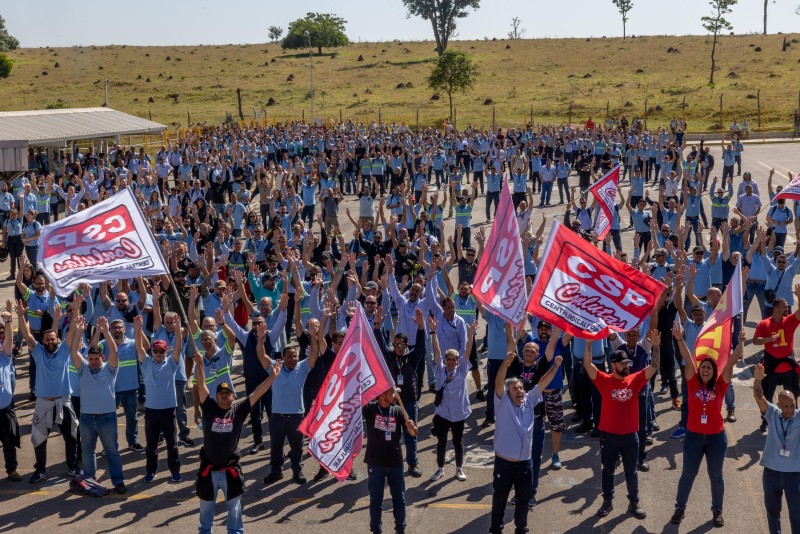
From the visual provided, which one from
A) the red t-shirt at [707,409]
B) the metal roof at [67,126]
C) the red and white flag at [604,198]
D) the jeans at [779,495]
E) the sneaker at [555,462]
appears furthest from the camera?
the metal roof at [67,126]

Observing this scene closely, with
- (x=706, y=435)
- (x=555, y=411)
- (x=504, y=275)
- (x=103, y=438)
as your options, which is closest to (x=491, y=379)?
(x=555, y=411)

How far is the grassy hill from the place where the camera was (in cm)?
6869

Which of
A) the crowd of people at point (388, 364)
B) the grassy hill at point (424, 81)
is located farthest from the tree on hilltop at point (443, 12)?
the crowd of people at point (388, 364)

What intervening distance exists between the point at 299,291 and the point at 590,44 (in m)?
93.4

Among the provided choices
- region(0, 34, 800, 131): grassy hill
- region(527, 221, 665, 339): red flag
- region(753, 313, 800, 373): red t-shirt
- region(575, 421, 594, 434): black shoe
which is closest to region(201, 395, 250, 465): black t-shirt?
region(527, 221, 665, 339): red flag

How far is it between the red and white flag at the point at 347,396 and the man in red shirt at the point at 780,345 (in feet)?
17.3

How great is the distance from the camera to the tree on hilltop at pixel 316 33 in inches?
4311

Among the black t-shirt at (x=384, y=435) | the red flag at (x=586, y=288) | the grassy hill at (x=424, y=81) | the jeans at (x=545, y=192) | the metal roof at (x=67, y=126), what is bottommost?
the black t-shirt at (x=384, y=435)

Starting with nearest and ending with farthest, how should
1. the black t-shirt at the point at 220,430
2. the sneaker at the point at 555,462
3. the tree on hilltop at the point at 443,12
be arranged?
the black t-shirt at the point at 220,430 < the sneaker at the point at 555,462 < the tree on hilltop at the point at 443,12

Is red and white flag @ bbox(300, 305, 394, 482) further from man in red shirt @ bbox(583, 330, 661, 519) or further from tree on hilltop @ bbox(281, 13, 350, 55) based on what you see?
tree on hilltop @ bbox(281, 13, 350, 55)

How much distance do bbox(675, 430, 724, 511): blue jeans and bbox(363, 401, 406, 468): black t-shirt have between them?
106 inches

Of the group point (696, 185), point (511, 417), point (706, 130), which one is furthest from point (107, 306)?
point (706, 130)

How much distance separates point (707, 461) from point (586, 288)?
197 centimetres

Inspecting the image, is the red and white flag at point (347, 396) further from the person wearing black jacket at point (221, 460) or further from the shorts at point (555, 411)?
the shorts at point (555, 411)
